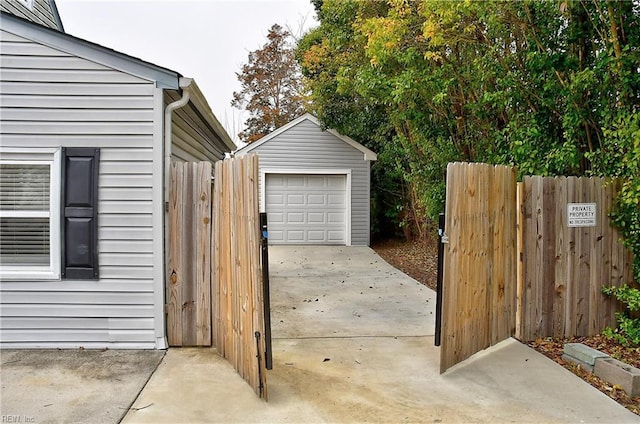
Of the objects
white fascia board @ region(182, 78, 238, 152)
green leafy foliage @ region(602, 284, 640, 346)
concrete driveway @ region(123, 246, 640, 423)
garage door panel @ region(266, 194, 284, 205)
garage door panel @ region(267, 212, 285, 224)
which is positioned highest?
white fascia board @ region(182, 78, 238, 152)

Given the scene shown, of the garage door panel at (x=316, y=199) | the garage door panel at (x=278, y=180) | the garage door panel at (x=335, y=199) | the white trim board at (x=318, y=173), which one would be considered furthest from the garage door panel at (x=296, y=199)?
the garage door panel at (x=335, y=199)

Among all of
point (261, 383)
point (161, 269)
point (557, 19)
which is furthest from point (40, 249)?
point (557, 19)

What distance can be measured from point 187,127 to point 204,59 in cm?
2070

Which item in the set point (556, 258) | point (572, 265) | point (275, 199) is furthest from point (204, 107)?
point (275, 199)

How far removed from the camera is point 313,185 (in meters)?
12.7

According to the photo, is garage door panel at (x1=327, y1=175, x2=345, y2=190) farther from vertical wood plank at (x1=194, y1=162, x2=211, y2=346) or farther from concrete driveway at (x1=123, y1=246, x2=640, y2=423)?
vertical wood plank at (x1=194, y1=162, x2=211, y2=346)

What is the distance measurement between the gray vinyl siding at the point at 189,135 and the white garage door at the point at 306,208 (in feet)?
15.8

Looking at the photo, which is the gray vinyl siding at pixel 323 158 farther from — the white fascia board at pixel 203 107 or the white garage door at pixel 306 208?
the white fascia board at pixel 203 107

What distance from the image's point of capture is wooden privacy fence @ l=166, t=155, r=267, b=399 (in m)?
3.49

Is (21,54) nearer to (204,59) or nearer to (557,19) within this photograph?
(557,19)

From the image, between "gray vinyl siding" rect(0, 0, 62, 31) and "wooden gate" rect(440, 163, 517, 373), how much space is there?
22.2ft

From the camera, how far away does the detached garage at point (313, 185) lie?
12.5 metres

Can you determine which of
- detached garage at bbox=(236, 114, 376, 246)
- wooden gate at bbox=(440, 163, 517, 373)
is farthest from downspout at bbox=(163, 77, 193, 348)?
detached garage at bbox=(236, 114, 376, 246)

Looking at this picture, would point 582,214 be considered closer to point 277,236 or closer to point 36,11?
point 277,236
